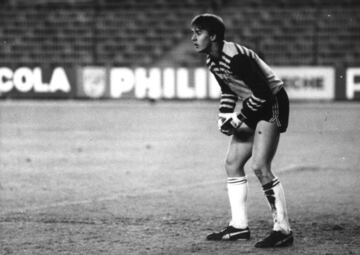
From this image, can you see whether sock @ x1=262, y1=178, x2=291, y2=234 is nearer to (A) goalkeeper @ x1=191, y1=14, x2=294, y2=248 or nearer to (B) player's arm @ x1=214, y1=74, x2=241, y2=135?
(A) goalkeeper @ x1=191, y1=14, x2=294, y2=248

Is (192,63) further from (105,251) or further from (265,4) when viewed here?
(105,251)

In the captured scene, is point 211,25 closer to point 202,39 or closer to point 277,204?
point 202,39

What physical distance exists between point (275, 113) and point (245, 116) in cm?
25

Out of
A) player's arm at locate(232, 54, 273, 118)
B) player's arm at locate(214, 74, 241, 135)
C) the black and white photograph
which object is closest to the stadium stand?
the black and white photograph

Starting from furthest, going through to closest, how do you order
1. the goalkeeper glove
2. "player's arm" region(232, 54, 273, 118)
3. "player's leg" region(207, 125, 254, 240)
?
1. "player's leg" region(207, 125, 254, 240)
2. the goalkeeper glove
3. "player's arm" region(232, 54, 273, 118)

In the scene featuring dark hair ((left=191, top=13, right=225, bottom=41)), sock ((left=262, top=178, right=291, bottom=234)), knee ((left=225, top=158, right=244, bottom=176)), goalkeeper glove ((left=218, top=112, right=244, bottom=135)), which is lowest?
sock ((left=262, top=178, right=291, bottom=234))

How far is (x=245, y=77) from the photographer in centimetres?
610

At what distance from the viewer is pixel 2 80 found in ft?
88.9

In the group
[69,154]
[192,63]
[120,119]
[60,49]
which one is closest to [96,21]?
[60,49]

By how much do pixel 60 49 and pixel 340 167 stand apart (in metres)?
20.6

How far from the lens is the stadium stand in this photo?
2928 cm

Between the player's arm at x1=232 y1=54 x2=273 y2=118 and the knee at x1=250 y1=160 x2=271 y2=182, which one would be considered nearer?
the player's arm at x1=232 y1=54 x2=273 y2=118

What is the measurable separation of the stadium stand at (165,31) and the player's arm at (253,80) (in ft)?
72.6

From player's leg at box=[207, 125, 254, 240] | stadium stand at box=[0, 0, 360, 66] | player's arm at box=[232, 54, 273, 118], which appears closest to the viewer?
player's arm at box=[232, 54, 273, 118]
